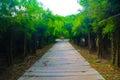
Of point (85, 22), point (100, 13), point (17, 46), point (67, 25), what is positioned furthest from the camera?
point (67, 25)

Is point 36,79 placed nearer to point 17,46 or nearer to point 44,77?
point 44,77

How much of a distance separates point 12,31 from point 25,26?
4.78 feet

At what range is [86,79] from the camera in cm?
798

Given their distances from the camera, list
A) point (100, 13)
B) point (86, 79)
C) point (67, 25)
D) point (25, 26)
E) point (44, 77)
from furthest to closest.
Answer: point (67, 25) → point (25, 26) → point (100, 13) → point (44, 77) → point (86, 79)

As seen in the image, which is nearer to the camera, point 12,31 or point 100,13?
point 100,13

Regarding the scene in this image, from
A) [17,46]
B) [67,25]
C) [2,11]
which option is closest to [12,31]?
[2,11]

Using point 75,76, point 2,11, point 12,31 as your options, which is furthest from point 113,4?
point 12,31

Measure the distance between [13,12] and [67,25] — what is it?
4266 centimetres

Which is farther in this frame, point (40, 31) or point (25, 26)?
point (40, 31)

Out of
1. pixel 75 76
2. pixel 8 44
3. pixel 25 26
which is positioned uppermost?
pixel 25 26

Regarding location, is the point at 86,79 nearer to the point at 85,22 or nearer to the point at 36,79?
the point at 36,79

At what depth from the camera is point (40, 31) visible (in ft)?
73.9

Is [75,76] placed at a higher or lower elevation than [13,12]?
lower

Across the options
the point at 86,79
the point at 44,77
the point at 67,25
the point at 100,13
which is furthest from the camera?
the point at 67,25
